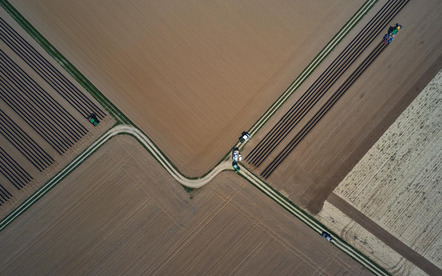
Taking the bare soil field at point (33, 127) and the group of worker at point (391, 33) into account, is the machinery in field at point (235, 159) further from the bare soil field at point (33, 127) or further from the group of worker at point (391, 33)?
the group of worker at point (391, 33)

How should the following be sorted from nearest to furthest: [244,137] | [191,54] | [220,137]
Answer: [244,137]
[220,137]
[191,54]

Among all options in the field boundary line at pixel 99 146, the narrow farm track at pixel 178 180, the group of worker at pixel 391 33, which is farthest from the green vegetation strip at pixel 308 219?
the group of worker at pixel 391 33

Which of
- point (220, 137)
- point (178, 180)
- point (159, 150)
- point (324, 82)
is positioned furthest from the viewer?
point (324, 82)

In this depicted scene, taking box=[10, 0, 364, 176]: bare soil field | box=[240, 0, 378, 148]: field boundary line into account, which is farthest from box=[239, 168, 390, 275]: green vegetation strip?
box=[10, 0, 364, 176]: bare soil field

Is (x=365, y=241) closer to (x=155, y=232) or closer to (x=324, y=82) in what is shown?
(x=324, y=82)

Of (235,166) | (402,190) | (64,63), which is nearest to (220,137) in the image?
(235,166)

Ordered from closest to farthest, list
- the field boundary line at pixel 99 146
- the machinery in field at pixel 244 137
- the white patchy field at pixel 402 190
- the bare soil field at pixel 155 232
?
the bare soil field at pixel 155 232 → the white patchy field at pixel 402 190 → the field boundary line at pixel 99 146 → the machinery in field at pixel 244 137
